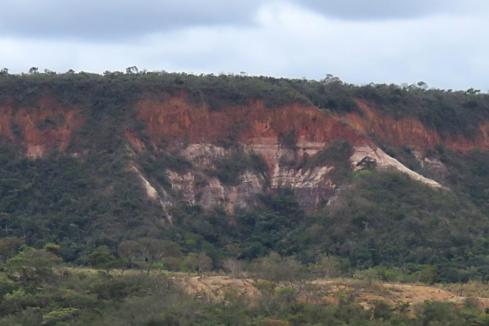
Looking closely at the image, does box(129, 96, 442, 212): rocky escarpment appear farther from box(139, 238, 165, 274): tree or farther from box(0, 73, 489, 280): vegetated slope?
box(139, 238, 165, 274): tree

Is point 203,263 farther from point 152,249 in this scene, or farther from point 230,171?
point 230,171

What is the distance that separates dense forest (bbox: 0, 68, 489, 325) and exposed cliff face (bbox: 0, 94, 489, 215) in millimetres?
333

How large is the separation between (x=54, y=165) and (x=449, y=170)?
19349mm

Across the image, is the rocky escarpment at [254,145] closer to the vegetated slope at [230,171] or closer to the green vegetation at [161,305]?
the vegetated slope at [230,171]

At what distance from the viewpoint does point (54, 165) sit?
83000 mm

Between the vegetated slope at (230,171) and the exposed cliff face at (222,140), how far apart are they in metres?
0.06

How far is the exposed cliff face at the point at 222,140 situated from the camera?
83.9 m

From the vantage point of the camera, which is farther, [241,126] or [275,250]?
[241,126]

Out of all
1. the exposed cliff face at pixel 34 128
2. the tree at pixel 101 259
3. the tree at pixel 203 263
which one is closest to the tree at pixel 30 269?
the tree at pixel 101 259

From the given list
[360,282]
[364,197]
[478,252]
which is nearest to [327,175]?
[364,197]

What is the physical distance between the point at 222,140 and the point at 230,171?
1717 mm

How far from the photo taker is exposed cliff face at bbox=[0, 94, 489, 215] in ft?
275

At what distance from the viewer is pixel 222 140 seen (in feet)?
281

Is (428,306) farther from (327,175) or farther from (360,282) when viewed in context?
(327,175)
